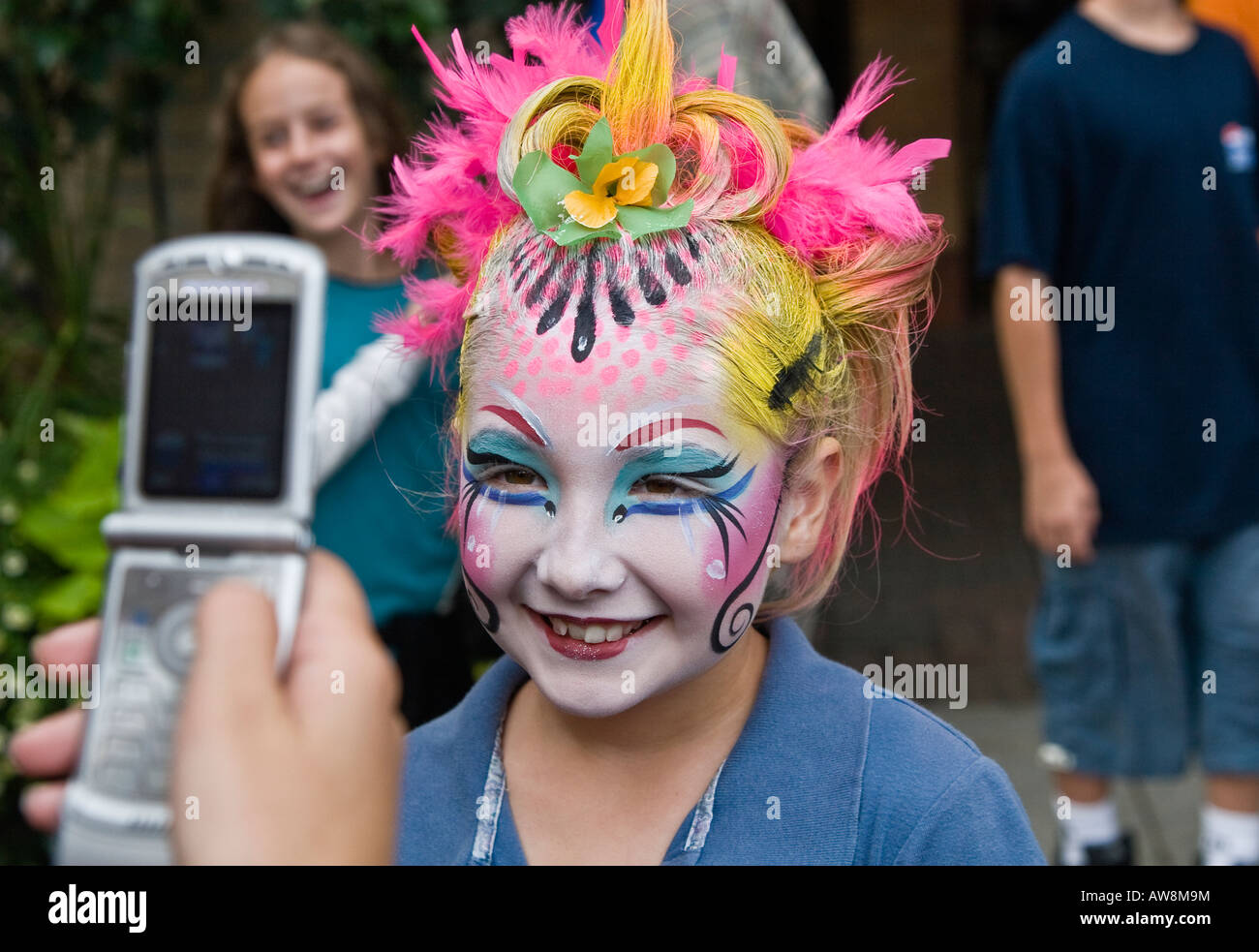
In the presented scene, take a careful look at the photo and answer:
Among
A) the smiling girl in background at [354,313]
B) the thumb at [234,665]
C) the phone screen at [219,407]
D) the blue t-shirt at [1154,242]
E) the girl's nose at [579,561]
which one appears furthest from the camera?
the blue t-shirt at [1154,242]

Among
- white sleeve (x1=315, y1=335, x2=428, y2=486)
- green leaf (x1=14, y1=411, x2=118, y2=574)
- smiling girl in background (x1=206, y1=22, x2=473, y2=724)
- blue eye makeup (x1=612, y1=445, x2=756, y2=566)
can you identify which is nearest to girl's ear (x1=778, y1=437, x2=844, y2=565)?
blue eye makeup (x1=612, y1=445, x2=756, y2=566)

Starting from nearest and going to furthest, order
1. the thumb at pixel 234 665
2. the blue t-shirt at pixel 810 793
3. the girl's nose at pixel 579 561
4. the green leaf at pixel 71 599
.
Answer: the thumb at pixel 234 665 → the girl's nose at pixel 579 561 → the blue t-shirt at pixel 810 793 → the green leaf at pixel 71 599

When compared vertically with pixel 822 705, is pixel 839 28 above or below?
above

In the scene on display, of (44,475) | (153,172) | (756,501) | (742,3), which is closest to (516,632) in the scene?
(756,501)

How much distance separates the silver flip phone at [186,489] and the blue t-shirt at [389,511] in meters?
1.21

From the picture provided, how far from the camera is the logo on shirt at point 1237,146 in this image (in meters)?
3.03

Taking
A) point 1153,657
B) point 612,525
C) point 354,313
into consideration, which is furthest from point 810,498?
point 1153,657

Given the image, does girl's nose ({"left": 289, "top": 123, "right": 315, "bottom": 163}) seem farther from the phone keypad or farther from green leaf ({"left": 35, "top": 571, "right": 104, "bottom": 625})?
the phone keypad

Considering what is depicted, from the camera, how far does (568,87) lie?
149 cm

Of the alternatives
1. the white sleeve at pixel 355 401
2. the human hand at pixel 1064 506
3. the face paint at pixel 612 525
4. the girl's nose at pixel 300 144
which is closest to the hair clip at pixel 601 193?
the face paint at pixel 612 525

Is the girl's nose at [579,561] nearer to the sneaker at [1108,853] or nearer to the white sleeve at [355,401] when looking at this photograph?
the white sleeve at [355,401]

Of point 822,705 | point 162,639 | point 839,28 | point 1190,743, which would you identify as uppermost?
point 839,28
